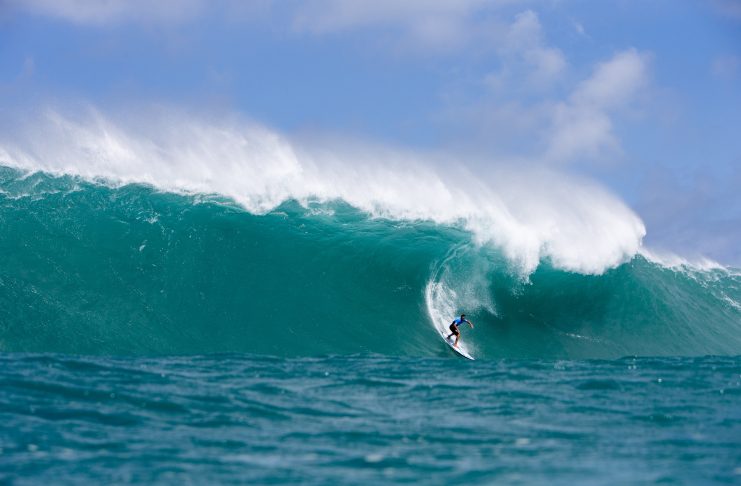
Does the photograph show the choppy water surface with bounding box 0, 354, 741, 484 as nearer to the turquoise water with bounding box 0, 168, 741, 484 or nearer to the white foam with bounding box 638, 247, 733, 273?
the turquoise water with bounding box 0, 168, 741, 484

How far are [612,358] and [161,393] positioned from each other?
1039 centimetres

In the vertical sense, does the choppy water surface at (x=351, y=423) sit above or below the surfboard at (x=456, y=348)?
below

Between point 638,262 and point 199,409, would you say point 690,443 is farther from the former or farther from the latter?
point 638,262

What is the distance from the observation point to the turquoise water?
25.9 feet

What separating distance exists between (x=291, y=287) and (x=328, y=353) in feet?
8.72

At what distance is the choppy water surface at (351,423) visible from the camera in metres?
7.43

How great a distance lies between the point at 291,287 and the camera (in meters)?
16.8

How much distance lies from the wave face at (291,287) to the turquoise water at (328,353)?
0.05 meters

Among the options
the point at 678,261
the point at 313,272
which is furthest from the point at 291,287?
the point at 678,261

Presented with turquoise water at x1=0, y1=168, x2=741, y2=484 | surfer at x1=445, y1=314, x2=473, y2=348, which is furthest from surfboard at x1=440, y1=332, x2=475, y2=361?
turquoise water at x1=0, y1=168, x2=741, y2=484

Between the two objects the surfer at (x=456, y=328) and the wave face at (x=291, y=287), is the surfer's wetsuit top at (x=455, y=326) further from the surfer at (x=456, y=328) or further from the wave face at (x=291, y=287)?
the wave face at (x=291, y=287)

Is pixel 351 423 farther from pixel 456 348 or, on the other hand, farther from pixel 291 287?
pixel 291 287

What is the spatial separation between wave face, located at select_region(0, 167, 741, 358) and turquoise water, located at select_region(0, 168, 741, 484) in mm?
53

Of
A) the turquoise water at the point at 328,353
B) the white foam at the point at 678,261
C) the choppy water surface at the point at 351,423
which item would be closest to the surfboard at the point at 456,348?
the turquoise water at the point at 328,353
